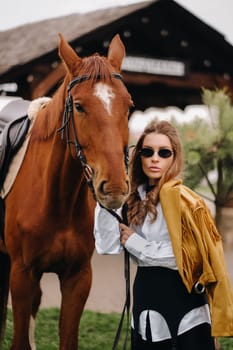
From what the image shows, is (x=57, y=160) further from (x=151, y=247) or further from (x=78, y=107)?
(x=151, y=247)

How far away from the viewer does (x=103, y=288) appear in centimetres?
701

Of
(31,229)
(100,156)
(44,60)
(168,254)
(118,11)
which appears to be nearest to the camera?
(100,156)

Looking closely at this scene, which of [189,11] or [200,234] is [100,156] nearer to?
[200,234]

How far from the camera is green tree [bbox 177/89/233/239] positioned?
28.4 feet

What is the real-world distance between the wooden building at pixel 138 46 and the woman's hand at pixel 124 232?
6.55 m

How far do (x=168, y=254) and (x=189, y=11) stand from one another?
8.66 metres

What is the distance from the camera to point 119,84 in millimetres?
2666

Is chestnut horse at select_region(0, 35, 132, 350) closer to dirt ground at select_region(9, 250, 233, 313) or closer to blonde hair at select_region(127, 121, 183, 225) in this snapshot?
blonde hair at select_region(127, 121, 183, 225)

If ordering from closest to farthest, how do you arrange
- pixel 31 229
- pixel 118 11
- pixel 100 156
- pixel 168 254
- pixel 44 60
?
pixel 100 156 → pixel 168 254 → pixel 31 229 → pixel 44 60 → pixel 118 11

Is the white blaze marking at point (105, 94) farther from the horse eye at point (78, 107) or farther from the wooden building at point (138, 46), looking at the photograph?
the wooden building at point (138, 46)

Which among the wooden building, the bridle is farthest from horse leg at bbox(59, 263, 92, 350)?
the wooden building

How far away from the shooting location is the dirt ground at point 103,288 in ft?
20.2

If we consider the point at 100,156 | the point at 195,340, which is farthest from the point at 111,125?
the point at 195,340

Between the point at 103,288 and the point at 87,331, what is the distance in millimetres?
1858
